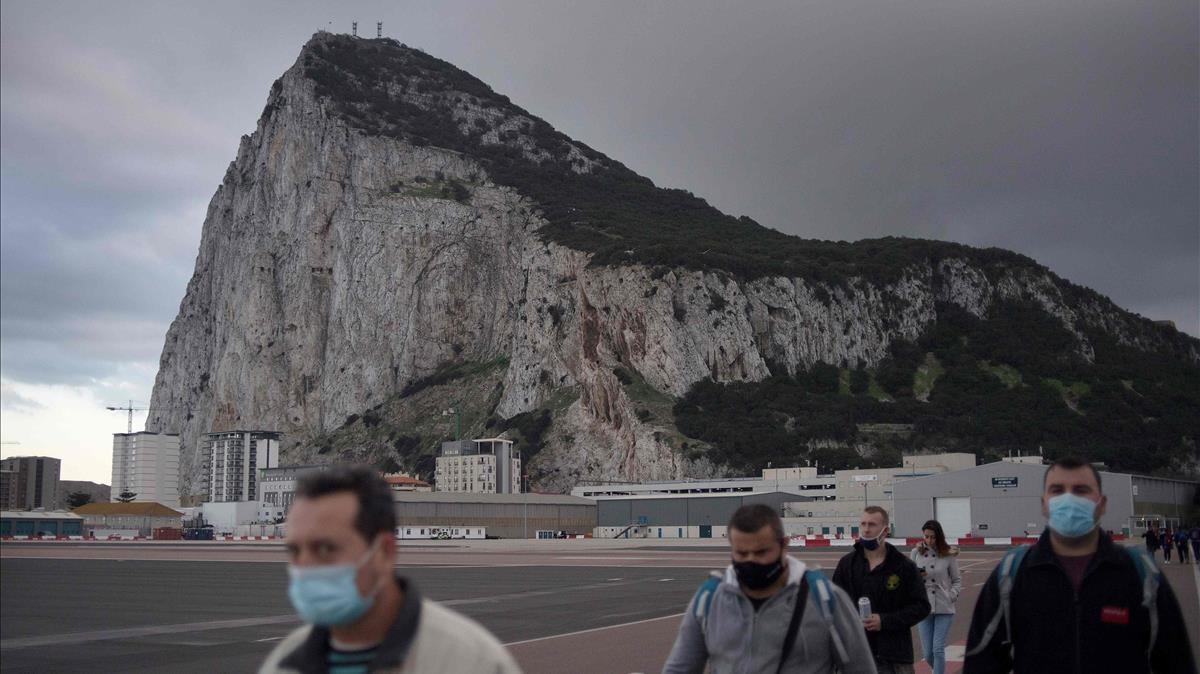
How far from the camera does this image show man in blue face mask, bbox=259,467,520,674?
2.72m

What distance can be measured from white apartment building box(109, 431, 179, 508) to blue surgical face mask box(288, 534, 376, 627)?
16896 cm

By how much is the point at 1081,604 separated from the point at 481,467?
125235 mm

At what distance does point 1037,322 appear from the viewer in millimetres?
166375

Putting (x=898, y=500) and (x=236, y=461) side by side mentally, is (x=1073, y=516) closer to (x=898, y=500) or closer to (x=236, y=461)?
(x=898, y=500)

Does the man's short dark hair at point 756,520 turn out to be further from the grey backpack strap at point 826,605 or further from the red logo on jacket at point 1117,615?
the red logo on jacket at point 1117,615

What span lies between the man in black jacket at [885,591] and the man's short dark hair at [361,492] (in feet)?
16.9

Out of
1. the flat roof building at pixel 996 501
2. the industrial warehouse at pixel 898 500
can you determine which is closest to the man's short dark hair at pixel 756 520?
the industrial warehouse at pixel 898 500

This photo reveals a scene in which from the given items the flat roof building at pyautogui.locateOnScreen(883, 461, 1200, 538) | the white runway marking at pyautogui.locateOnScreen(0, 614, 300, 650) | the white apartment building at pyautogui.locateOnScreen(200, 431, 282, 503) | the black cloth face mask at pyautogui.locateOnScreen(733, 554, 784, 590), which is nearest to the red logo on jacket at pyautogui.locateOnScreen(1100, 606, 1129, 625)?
the black cloth face mask at pyautogui.locateOnScreen(733, 554, 784, 590)

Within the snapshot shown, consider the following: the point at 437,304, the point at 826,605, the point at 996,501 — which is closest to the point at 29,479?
the point at 826,605

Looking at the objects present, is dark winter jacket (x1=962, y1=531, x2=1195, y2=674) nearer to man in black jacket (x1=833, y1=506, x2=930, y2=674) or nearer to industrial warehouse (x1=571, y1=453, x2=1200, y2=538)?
man in black jacket (x1=833, y1=506, x2=930, y2=674)

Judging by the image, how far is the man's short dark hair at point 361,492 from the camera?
2.81 m

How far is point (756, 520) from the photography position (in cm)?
470

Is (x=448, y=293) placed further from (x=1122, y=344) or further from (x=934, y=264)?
(x=1122, y=344)

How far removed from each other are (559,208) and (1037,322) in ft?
236
